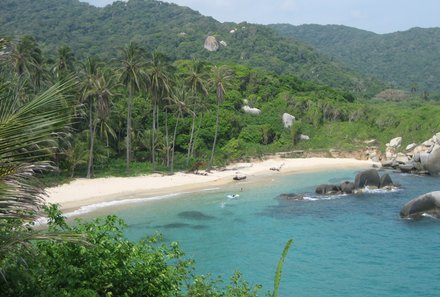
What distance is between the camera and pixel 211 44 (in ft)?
463

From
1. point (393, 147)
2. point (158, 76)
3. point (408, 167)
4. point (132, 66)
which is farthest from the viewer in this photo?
point (393, 147)

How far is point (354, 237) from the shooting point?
100ft

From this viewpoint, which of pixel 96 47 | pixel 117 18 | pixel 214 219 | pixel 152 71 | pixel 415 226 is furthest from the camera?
pixel 117 18

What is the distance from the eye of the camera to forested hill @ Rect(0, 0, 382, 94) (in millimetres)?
137125

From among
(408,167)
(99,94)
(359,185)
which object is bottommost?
(359,185)

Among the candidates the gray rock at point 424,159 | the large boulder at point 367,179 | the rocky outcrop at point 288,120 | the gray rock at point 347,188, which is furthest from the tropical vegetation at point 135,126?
the large boulder at point 367,179

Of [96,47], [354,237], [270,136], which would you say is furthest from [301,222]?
[96,47]

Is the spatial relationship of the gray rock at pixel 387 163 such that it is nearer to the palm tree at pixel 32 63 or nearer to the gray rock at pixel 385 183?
the gray rock at pixel 385 183

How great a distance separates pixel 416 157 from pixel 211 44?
93.4 meters

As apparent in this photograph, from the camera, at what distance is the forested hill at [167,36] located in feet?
450

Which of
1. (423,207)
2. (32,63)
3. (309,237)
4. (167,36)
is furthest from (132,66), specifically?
(167,36)

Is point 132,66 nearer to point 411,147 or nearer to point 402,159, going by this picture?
point 402,159

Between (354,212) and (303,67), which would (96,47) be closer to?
(303,67)

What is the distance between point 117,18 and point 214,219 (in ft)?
520
